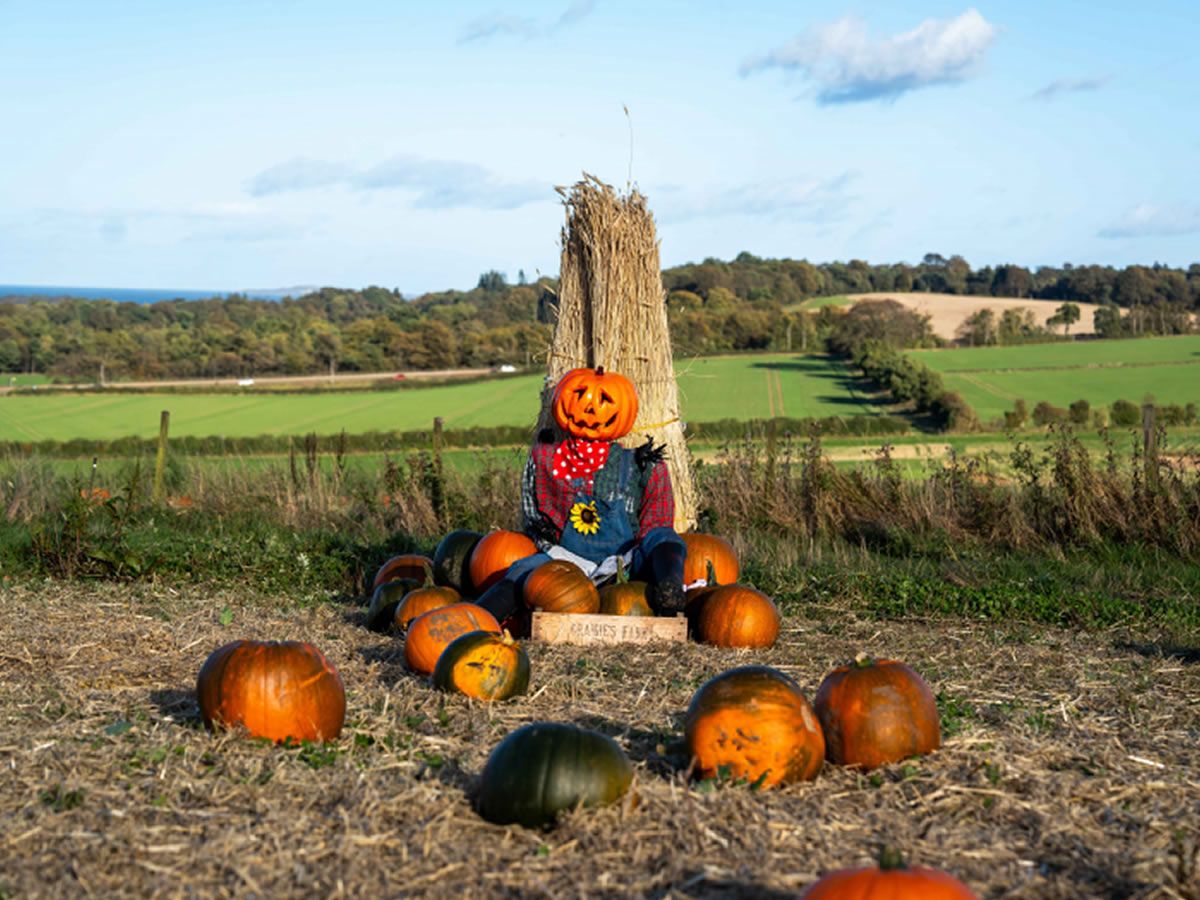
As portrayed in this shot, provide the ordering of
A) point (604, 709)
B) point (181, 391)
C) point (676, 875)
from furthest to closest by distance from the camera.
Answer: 1. point (181, 391)
2. point (604, 709)
3. point (676, 875)

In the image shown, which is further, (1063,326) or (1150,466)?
(1063,326)

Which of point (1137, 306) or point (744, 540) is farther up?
point (1137, 306)

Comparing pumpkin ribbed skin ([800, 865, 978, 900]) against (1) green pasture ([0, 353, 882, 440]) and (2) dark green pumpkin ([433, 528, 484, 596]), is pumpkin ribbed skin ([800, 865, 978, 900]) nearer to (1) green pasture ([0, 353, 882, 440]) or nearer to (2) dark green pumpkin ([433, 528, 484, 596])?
(2) dark green pumpkin ([433, 528, 484, 596])

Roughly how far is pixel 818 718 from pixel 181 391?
49.3 metres

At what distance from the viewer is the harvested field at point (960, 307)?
68125mm

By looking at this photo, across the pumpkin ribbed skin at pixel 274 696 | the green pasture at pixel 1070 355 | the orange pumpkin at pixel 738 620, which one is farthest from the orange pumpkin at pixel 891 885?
the green pasture at pixel 1070 355

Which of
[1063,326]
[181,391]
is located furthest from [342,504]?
[1063,326]

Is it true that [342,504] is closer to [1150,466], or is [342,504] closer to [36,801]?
[1150,466]

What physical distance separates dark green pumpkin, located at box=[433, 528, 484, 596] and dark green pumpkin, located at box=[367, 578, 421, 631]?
0.38 meters

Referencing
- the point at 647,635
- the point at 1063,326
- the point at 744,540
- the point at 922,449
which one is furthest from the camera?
the point at 1063,326

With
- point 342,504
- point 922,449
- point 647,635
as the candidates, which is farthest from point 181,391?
point 647,635

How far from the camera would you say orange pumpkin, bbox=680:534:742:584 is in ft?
24.3

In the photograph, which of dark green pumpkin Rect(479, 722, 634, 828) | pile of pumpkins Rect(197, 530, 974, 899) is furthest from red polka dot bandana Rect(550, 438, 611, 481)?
dark green pumpkin Rect(479, 722, 634, 828)

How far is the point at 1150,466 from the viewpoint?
10680 mm
